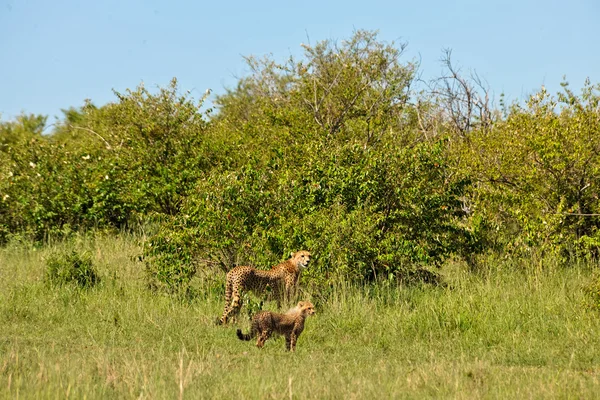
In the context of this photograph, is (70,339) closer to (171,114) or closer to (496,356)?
(496,356)

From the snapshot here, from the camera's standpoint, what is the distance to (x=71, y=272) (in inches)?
477

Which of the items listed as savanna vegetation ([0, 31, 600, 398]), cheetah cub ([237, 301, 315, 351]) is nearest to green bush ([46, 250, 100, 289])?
savanna vegetation ([0, 31, 600, 398])

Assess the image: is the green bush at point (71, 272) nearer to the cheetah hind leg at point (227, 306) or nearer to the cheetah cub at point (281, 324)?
the cheetah hind leg at point (227, 306)

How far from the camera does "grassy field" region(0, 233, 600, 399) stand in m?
6.39

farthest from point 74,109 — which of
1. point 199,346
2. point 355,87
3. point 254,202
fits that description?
point 199,346

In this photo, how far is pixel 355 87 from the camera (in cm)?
1955

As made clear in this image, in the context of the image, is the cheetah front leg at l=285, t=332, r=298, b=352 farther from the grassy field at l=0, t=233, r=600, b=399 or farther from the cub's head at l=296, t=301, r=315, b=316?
the cub's head at l=296, t=301, r=315, b=316

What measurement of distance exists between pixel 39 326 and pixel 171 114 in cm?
782

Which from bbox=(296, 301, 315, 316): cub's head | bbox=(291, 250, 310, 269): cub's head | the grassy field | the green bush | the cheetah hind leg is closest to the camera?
the grassy field

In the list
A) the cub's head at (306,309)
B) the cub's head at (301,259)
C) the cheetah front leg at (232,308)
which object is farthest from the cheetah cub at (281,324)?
the cub's head at (301,259)

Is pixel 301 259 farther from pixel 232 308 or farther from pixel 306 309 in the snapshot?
pixel 306 309

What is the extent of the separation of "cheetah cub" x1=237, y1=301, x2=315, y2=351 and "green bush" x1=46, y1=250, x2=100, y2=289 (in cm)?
453

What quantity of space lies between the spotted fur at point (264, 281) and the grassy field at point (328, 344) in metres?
0.34

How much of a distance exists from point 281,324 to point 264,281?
189 cm
